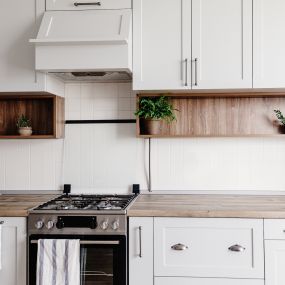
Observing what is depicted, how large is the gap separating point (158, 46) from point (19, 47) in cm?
91

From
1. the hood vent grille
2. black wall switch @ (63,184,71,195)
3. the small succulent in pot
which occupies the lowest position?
black wall switch @ (63,184,71,195)

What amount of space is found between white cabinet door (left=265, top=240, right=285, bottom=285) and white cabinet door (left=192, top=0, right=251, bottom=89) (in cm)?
98

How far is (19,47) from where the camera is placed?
2.84 metres

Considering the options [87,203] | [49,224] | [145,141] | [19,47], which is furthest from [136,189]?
[19,47]

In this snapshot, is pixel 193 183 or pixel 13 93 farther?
A: pixel 193 183

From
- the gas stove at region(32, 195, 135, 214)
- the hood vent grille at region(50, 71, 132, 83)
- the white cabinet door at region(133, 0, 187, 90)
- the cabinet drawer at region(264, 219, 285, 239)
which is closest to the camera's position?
the cabinet drawer at region(264, 219, 285, 239)

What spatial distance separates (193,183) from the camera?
10.3 ft

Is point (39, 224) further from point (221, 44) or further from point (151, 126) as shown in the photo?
point (221, 44)

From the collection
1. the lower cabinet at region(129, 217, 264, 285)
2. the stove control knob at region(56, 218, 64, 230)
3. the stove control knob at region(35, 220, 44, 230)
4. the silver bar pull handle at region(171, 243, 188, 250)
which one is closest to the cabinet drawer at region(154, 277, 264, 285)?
the lower cabinet at region(129, 217, 264, 285)

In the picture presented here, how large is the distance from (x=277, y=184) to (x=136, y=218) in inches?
45.8

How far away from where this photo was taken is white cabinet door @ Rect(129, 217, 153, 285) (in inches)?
98.4

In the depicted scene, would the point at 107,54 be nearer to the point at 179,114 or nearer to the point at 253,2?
the point at 179,114

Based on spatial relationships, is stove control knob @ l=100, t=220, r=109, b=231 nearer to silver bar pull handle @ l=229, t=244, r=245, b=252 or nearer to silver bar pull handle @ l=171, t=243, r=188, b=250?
silver bar pull handle @ l=171, t=243, r=188, b=250

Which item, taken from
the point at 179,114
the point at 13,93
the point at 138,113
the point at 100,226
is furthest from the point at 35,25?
the point at 100,226
